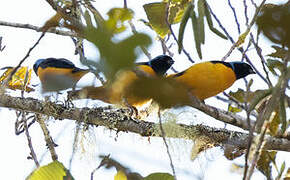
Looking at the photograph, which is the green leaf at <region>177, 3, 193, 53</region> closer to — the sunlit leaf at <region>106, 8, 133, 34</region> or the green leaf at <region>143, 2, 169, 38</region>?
the sunlit leaf at <region>106, 8, 133, 34</region>

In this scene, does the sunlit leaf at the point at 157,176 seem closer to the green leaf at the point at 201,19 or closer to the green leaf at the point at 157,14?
the green leaf at the point at 201,19

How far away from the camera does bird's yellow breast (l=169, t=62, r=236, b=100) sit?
3430 millimetres

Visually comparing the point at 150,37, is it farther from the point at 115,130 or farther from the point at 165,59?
the point at 165,59

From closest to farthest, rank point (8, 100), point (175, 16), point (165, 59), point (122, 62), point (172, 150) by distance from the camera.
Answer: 1. point (122, 62)
2. point (172, 150)
3. point (8, 100)
4. point (175, 16)
5. point (165, 59)

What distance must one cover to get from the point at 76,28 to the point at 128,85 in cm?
13

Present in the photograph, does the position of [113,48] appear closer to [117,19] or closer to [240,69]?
[117,19]

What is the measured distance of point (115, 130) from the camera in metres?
3.18

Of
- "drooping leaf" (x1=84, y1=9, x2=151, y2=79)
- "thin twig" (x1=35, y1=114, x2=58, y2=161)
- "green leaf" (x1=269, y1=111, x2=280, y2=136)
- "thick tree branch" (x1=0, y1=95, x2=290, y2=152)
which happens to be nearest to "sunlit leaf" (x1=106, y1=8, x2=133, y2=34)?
"drooping leaf" (x1=84, y1=9, x2=151, y2=79)

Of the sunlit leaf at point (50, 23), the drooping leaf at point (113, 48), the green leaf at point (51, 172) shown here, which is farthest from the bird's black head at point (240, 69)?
the drooping leaf at point (113, 48)

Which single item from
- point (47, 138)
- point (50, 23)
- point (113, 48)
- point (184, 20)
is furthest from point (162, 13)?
point (113, 48)

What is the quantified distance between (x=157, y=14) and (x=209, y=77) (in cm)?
75

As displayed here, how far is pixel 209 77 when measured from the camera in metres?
3.57

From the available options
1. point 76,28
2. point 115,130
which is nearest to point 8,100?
point 115,130

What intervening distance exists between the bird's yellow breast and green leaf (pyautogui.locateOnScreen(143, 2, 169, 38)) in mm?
408
